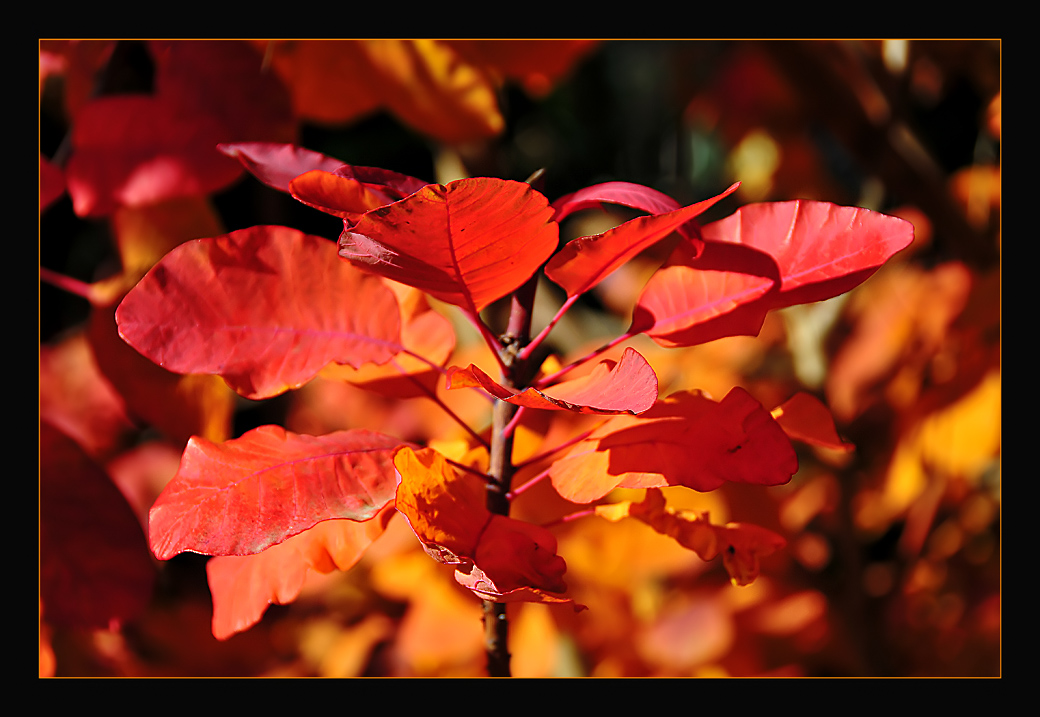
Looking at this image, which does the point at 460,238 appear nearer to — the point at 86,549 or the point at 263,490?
the point at 263,490

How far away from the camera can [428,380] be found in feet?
1.63

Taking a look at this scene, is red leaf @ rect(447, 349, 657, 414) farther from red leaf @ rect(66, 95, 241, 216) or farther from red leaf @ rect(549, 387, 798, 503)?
red leaf @ rect(66, 95, 241, 216)

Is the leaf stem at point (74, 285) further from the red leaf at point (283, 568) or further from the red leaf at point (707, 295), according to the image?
the red leaf at point (707, 295)

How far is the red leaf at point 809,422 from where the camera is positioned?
0.45 m

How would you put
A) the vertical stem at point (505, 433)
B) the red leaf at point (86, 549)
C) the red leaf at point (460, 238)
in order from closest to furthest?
1. the red leaf at point (460, 238)
2. the vertical stem at point (505, 433)
3. the red leaf at point (86, 549)

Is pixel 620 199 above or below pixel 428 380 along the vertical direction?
above

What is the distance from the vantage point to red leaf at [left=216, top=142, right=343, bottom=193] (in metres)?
0.41

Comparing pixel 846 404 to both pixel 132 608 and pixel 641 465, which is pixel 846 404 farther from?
pixel 132 608

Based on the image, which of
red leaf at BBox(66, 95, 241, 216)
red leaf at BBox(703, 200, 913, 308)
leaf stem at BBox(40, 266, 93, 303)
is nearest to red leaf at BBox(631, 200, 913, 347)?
red leaf at BBox(703, 200, 913, 308)

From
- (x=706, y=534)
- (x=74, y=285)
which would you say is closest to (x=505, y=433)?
(x=706, y=534)

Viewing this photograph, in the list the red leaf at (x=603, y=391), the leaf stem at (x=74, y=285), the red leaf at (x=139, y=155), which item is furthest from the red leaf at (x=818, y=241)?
the leaf stem at (x=74, y=285)

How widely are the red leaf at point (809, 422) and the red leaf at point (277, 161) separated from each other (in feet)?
0.97

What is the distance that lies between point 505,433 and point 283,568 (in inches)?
5.7

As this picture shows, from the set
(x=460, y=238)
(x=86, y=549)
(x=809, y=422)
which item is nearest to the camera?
(x=460, y=238)
